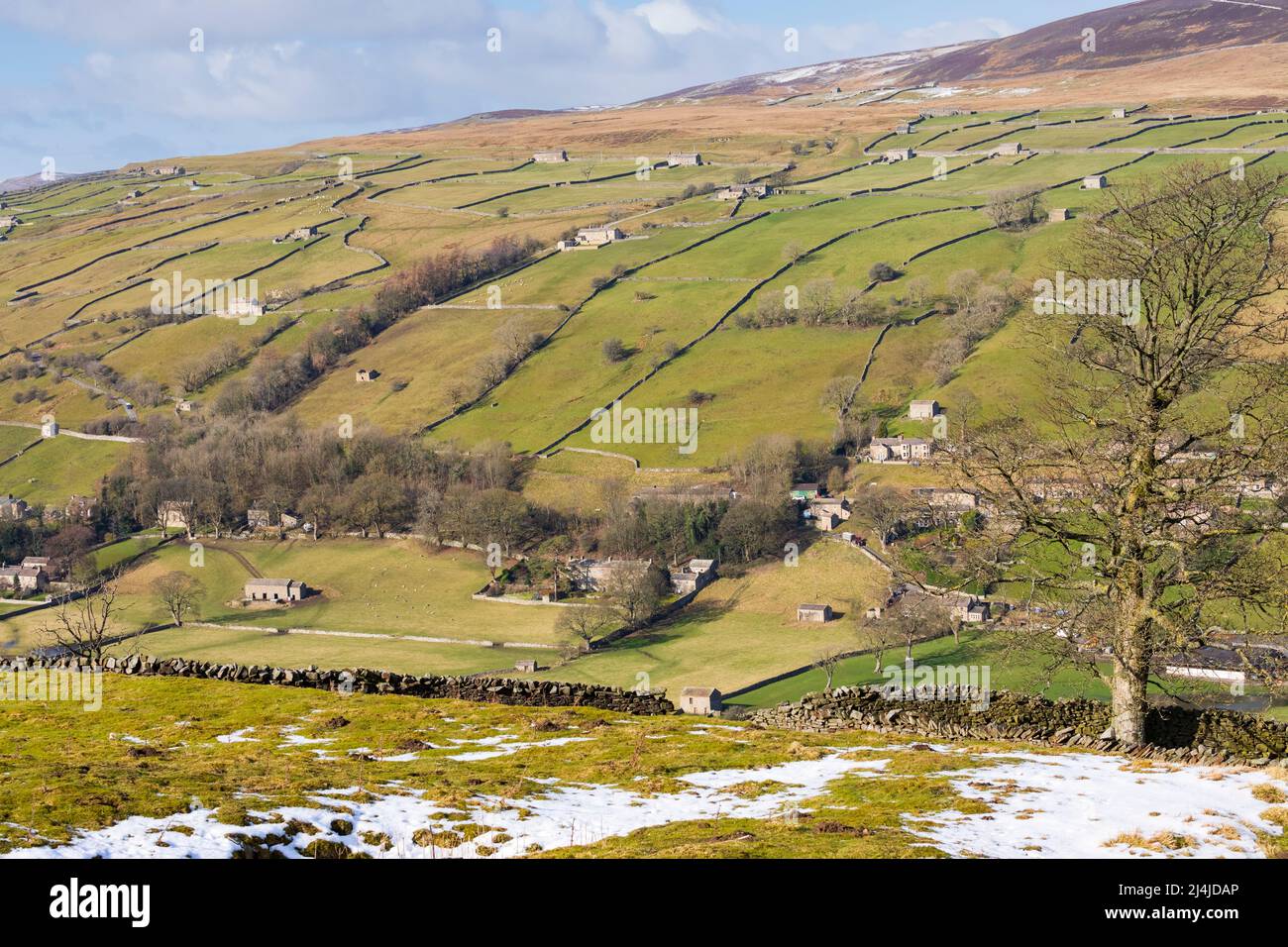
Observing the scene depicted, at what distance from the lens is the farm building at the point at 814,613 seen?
106 meters

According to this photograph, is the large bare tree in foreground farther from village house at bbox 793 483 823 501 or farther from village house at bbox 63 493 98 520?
village house at bbox 63 493 98 520

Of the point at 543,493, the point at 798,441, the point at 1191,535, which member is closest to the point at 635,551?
the point at 543,493

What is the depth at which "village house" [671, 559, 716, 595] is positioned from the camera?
12014 cm

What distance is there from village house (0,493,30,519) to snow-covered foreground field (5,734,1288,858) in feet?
481

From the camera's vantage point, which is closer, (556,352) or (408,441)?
(408,441)

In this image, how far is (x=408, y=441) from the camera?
156 metres

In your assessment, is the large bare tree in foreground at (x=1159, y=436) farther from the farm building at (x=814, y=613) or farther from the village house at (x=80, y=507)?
the village house at (x=80, y=507)

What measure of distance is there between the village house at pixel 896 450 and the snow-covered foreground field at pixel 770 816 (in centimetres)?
11269

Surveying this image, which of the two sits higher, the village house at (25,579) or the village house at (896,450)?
the village house at (896,450)

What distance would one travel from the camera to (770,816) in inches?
829

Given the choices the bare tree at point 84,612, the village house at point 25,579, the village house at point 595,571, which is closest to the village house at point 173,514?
the bare tree at point 84,612
